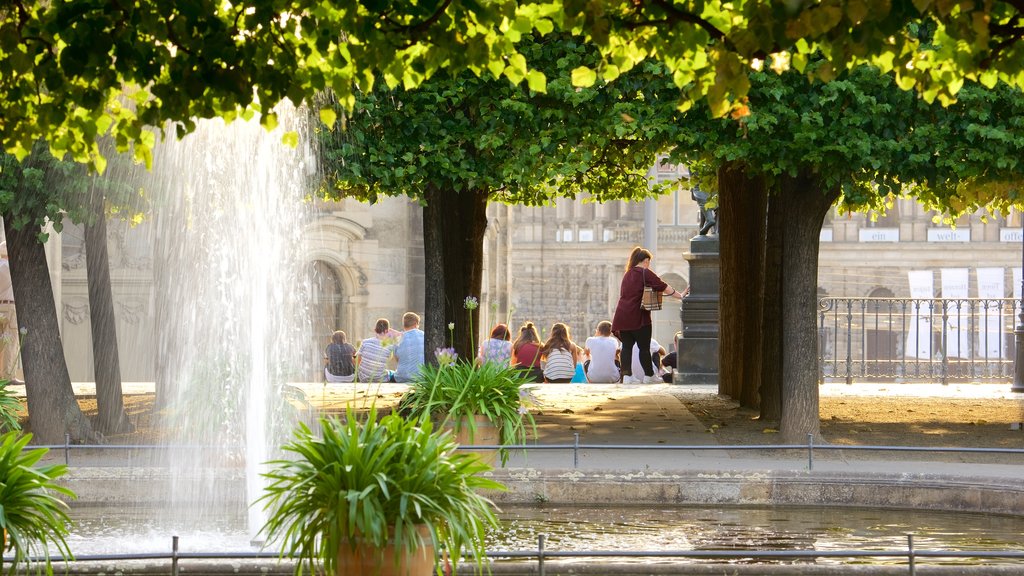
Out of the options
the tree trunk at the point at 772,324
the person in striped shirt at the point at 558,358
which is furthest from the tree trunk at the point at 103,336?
the person in striped shirt at the point at 558,358

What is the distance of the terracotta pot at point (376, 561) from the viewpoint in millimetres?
6086

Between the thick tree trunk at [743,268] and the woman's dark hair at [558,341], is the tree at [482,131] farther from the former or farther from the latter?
the woman's dark hair at [558,341]

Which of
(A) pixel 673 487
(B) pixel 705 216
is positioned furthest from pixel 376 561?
(B) pixel 705 216

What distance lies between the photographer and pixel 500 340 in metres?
19.5

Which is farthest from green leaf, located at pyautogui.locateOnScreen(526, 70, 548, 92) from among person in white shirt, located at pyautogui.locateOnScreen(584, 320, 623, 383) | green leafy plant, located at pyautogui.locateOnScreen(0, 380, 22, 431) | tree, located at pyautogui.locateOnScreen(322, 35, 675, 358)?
person in white shirt, located at pyautogui.locateOnScreen(584, 320, 623, 383)

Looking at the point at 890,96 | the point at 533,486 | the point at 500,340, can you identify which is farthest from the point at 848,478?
the point at 500,340

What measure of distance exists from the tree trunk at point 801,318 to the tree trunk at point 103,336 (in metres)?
6.54

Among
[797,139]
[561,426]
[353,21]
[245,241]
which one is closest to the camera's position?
[353,21]

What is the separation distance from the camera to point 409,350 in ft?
→ 71.2

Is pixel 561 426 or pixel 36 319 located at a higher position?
pixel 36 319

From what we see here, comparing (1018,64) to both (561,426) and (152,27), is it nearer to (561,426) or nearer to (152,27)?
(152,27)

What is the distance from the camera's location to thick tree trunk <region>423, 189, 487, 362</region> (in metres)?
15.4

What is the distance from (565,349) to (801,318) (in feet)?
29.2

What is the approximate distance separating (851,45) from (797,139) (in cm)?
739
